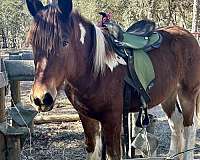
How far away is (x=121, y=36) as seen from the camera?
315 centimetres

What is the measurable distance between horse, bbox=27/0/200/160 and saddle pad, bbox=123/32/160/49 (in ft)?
0.36

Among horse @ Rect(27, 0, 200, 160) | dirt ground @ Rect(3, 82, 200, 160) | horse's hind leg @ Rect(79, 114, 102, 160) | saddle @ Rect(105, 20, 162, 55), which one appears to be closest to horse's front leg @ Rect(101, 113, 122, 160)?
horse @ Rect(27, 0, 200, 160)

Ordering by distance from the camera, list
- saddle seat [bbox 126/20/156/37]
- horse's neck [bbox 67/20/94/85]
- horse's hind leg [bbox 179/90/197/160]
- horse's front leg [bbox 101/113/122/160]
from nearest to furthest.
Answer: horse's neck [bbox 67/20/94/85] → horse's front leg [bbox 101/113/122/160] → saddle seat [bbox 126/20/156/37] → horse's hind leg [bbox 179/90/197/160]

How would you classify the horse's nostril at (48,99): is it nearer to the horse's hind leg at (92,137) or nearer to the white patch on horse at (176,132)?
the horse's hind leg at (92,137)

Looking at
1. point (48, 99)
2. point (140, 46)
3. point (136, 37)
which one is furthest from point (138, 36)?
point (48, 99)

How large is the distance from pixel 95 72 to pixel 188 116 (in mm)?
1581

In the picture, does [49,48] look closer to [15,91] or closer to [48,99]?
[48,99]

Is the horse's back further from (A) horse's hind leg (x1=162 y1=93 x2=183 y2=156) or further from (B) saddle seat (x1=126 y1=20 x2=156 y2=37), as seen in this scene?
(A) horse's hind leg (x1=162 y1=93 x2=183 y2=156)

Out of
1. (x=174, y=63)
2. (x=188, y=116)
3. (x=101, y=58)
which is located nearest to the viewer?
(x=101, y=58)

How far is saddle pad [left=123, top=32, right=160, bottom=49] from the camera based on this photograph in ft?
10.5

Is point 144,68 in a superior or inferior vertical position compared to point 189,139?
superior

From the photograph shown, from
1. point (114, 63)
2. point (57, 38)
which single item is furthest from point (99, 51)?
point (57, 38)

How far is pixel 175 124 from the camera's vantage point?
413 cm

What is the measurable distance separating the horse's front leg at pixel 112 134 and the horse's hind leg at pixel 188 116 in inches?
48.7
